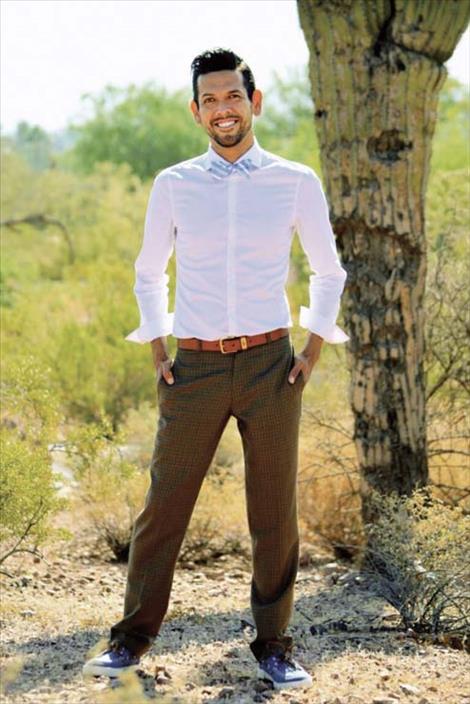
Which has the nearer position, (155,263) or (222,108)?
(222,108)

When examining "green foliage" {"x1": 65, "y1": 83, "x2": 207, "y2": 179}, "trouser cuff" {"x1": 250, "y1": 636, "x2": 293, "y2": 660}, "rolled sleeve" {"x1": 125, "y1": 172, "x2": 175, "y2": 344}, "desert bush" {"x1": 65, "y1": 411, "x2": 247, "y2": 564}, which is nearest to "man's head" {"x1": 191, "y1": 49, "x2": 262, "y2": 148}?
"rolled sleeve" {"x1": 125, "y1": 172, "x2": 175, "y2": 344}

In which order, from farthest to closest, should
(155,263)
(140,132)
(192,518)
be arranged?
(140,132), (192,518), (155,263)

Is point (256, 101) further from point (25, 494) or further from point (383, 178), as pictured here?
point (25, 494)

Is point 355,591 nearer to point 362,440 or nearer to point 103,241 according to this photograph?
point 362,440

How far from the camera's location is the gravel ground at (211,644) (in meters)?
4.69

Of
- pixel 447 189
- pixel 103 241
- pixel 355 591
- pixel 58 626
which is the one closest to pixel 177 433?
pixel 58 626

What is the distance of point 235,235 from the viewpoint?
458cm

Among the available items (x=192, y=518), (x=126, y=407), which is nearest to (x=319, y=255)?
(x=192, y=518)

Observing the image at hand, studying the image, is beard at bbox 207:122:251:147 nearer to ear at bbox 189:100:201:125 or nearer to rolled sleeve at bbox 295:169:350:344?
ear at bbox 189:100:201:125

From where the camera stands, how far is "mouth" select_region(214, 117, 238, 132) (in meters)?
4.61

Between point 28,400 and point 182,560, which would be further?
point 182,560

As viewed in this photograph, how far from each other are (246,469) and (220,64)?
1351 mm

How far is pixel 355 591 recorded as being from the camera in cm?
730

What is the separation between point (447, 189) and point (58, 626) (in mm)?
7090
